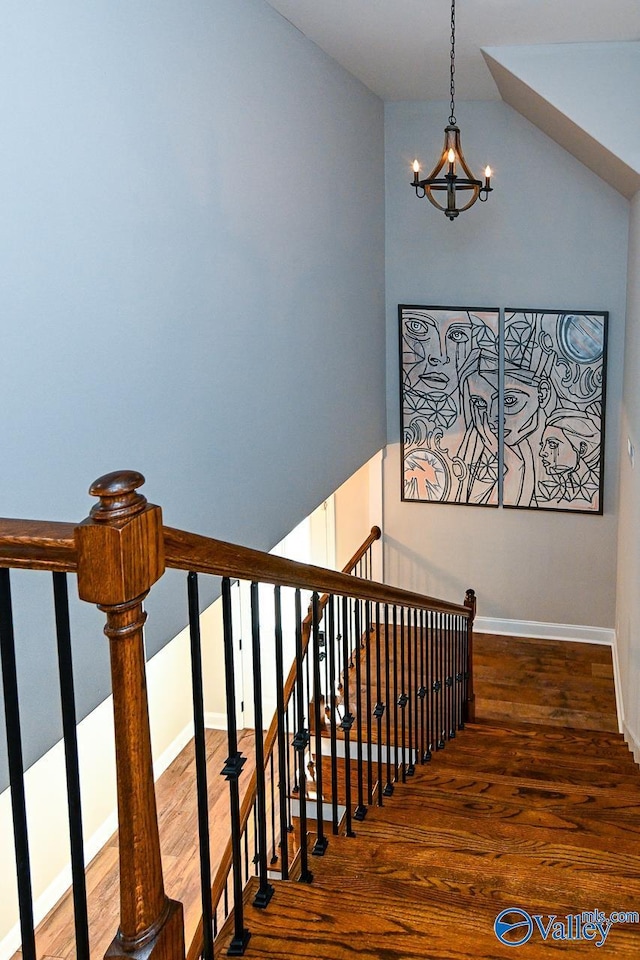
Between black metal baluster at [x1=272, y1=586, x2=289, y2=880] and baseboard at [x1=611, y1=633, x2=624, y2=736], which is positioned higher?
black metal baluster at [x1=272, y1=586, x2=289, y2=880]

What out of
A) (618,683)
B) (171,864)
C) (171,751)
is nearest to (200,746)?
(171,864)

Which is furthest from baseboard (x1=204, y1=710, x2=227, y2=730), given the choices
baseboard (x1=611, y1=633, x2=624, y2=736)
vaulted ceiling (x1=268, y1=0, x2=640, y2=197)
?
vaulted ceiling (x1=268, y1=0, x2=640, y2=197)

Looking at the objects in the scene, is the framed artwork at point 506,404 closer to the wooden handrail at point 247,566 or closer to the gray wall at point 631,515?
the gray wall at point 631,515

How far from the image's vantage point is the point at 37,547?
1.16m

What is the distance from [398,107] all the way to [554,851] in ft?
19.5

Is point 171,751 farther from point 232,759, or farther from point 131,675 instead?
point 131,675

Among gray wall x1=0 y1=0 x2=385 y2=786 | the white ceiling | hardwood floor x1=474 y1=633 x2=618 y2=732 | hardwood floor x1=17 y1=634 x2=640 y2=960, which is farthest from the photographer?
hardwood floor x1=474 y1=633 x2=618 y2=732

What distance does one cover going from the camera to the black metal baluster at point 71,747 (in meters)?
1.20

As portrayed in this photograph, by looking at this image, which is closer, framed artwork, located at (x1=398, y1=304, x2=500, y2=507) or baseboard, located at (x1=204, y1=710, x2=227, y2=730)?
framed artwork, located at (x1=398, y1=304, x2=500, y2=507)

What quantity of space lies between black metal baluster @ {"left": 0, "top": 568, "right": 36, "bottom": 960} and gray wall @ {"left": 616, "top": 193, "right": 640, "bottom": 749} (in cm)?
463

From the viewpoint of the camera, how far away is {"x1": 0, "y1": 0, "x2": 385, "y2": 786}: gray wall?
2.57 m

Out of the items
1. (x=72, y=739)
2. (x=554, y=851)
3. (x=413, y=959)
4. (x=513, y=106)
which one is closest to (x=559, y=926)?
(x=413, y=959)

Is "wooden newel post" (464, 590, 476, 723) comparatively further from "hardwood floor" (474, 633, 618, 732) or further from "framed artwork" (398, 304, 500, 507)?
"framed artwork" (398, 304, 500, 507)

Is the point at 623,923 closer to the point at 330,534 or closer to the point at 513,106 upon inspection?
the point at 330,534
